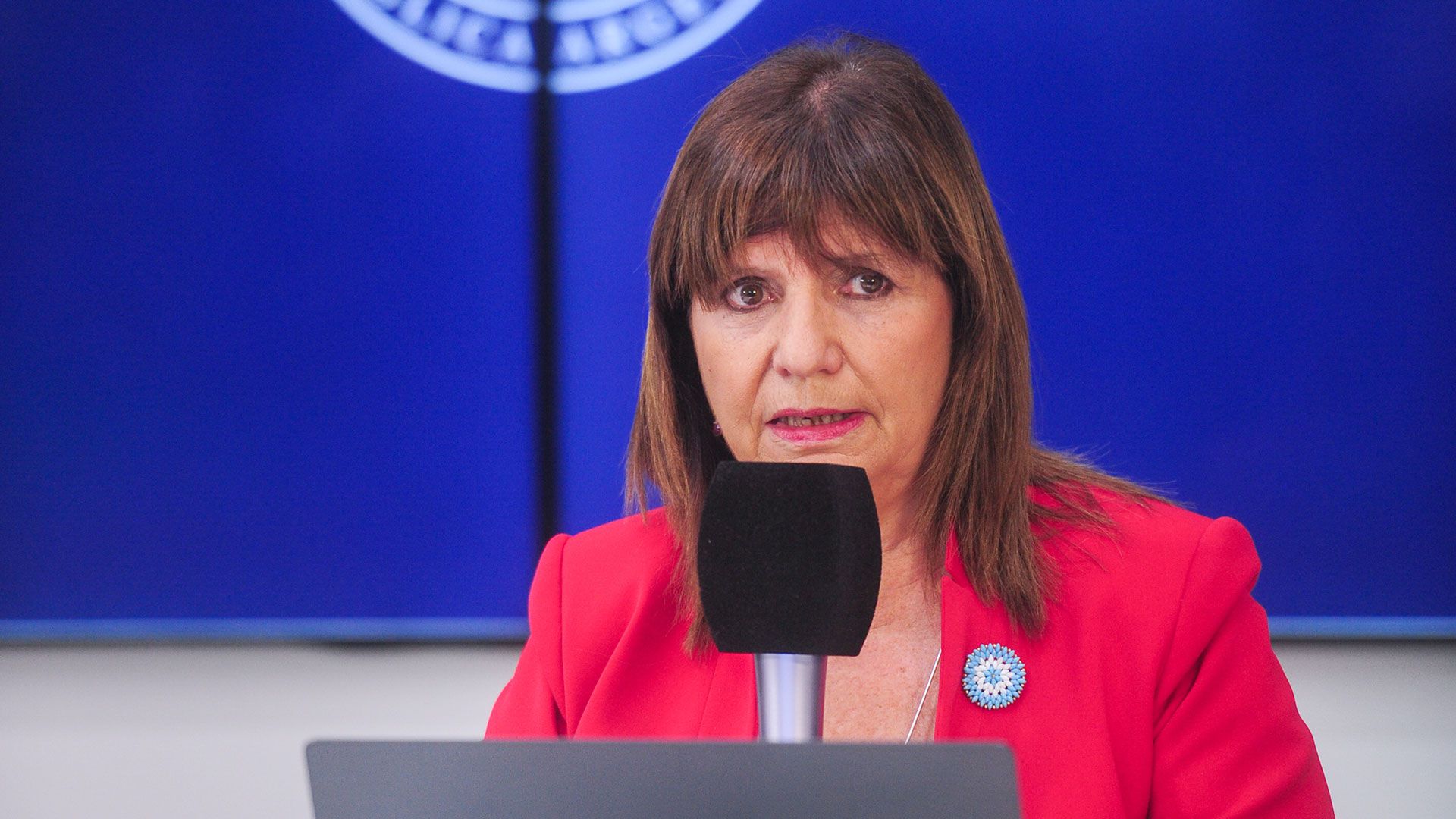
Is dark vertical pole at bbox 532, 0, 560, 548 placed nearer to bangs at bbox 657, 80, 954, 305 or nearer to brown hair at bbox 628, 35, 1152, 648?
brown hair at bbox 628, 35, 1152, 648

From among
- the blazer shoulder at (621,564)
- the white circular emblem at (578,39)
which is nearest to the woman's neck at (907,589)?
the blazer shoulder at (621,564)

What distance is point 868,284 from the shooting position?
144 cm

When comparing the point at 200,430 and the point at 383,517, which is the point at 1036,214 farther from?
the point at 200,430

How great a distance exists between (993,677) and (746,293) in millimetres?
503

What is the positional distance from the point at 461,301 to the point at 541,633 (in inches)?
34.0

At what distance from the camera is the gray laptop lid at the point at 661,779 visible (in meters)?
0.64

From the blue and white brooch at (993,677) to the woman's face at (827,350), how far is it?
0.23 meters

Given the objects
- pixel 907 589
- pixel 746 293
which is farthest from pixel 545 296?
pixel 907 589

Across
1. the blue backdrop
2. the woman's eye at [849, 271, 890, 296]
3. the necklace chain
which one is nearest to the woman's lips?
the woman's eye at [849, 271, 890, 296]

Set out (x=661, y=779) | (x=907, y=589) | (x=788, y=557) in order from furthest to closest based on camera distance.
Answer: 1. (x=907, y=589)
2. (x=788, y=557)
3. (x=661, y=779)

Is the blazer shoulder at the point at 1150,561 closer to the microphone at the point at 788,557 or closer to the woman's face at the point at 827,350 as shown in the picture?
the woman's face at the point at 827,350

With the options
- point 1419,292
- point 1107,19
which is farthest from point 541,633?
point 1419,292

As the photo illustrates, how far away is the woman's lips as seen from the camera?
4.62 feet

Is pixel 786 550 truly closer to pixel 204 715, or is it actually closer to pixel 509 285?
pixel 509 285
